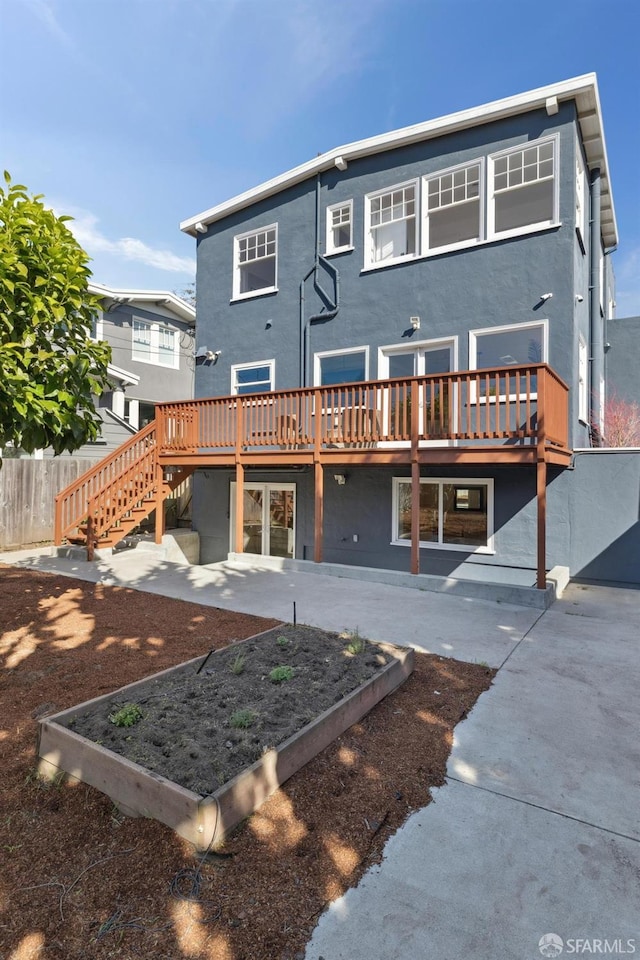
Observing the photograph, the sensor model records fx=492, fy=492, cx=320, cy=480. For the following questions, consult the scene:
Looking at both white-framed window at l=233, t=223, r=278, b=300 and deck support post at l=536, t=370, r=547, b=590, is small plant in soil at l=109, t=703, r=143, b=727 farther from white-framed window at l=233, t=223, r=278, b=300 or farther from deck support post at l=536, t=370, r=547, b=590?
white-framed window at l=233, t=223, r=278, b=300

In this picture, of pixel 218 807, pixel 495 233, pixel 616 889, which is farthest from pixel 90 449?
pixel 616 889

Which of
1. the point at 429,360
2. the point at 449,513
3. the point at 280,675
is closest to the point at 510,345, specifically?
the point at 429,360

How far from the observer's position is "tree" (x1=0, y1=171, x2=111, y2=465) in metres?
3.78

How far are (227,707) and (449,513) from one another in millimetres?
6460

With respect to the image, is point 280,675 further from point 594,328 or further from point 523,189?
point 594,328

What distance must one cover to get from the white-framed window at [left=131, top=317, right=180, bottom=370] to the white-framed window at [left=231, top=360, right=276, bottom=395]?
6658 mm

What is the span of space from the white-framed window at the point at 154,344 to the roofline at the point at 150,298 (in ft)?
2.24

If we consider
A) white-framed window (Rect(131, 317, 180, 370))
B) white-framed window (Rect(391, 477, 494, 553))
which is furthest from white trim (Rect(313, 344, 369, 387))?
white-framed window (Rect(131, 317, 180, 370))

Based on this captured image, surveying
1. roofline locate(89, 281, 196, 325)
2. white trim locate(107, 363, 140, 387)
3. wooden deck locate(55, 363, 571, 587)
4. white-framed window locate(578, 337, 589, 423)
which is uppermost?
roofline locate(89, 281, 196, 325)

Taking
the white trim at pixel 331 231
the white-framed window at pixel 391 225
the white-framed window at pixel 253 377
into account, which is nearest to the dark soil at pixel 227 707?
the white-framed window at pixel 253 377

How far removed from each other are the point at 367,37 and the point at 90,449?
36.6ft

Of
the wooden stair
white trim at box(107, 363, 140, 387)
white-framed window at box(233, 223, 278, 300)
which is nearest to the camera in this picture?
the wooden stair

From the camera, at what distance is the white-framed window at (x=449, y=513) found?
27.6ft

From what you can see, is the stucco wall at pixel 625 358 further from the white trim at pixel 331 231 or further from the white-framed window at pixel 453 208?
the white trim at pixel 331 231
